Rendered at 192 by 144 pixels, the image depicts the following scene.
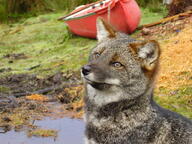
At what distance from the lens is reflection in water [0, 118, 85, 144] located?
6711 millimetres

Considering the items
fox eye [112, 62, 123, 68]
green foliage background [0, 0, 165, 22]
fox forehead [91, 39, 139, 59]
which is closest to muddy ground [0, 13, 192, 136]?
fox forehead [91, 39, 139, 59]

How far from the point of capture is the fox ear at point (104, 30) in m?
4.99

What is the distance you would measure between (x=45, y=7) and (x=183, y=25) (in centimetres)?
1239

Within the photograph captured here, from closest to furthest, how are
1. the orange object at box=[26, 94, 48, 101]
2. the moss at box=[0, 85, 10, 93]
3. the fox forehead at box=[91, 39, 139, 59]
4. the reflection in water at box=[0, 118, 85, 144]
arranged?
the fox forehead at box=[91, 39, 139, 59]
the reflection in water at box=[0, 118, 85, 144]
the orange object at box=[26, 94, 48, 101]
the moss at box=[0, 85, 10, 93]

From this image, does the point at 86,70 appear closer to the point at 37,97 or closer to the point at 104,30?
the point at 104,30

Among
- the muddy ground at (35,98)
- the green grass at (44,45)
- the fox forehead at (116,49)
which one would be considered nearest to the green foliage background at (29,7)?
the green grass at (44,45)

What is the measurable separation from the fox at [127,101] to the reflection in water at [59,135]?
2.07 metres

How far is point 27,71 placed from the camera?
39.4 feet

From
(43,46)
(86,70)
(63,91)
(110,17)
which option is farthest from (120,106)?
(43,46)

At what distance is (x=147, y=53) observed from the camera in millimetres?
4555

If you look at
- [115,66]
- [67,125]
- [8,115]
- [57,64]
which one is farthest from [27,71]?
[115,66]

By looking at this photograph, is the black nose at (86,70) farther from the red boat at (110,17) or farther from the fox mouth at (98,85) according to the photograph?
the red boat at (110,17)

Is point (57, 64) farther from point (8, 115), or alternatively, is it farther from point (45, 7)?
point (45, 7)

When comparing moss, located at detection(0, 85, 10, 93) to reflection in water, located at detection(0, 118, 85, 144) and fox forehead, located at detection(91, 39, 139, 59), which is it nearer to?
reflection in water, located at detection(0, 118, 85, 144)
